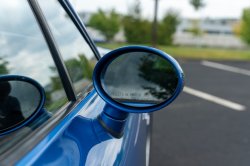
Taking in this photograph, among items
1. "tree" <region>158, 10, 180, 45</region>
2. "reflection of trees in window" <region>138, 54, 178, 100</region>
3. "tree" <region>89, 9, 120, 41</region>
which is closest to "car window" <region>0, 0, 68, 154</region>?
"reflection of trees in window" <region>138, 54, 178, 100</region>

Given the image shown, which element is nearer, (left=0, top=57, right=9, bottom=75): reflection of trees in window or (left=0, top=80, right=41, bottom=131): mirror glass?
(left=0, top=80, right=41, bottom=131): mirror glass

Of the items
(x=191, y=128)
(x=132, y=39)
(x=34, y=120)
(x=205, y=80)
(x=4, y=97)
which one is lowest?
(x=132, y=39)

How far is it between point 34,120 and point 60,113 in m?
0.11

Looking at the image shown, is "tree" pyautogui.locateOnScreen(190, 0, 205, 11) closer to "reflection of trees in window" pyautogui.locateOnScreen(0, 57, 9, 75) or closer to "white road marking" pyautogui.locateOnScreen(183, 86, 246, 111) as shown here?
"white road marking" pyautogui.locateOnScreen(183, 86, 246, 111)

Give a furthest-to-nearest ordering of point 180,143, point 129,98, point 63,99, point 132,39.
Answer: point 132,39 < point 180,143 < point 63,99 < point 129,98

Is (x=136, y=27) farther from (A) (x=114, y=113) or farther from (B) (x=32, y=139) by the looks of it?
(B) (x=32, y=139)

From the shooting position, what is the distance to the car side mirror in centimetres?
108

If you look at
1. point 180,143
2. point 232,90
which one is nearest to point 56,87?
point 180,143

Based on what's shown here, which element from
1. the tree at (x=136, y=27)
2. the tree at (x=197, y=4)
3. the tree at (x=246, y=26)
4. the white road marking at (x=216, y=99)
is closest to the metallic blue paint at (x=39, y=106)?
the white road marking at (x=216, y=99)

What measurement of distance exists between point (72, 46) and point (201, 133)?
2.81 meters

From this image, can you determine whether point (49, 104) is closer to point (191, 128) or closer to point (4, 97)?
point (4, 97)

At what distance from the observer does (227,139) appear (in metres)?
3.65

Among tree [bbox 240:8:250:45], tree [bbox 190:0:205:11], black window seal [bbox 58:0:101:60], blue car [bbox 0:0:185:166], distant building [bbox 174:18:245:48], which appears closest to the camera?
blue car [bbox 0:0:185:166]

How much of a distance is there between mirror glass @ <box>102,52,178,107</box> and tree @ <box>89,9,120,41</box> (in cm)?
3659
